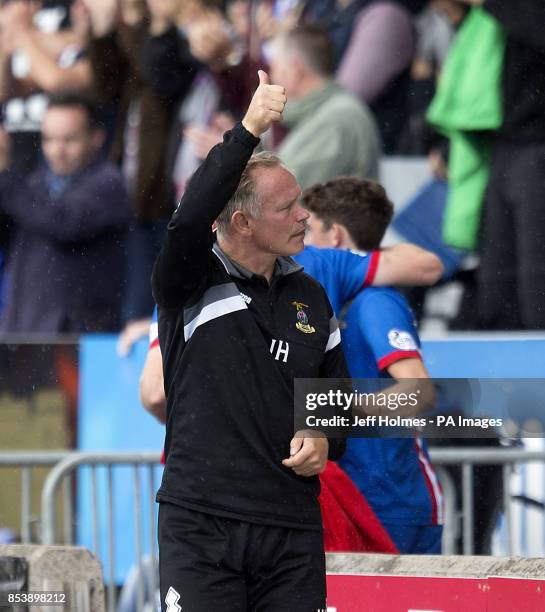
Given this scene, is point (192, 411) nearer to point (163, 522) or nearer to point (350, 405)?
point (163, 522)

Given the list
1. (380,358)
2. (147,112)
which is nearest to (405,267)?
(380,358)

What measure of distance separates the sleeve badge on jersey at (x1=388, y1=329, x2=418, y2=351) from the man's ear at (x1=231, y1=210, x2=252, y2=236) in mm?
872

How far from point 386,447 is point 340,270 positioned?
2.01 feet

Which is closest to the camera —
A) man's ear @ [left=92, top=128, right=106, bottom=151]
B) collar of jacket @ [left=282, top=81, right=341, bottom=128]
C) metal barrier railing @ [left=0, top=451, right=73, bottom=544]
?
metal barrier railing @ [left=0, top=451, right=73, bottom=544]

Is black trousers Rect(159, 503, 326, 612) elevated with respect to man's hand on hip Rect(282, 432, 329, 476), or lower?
lower

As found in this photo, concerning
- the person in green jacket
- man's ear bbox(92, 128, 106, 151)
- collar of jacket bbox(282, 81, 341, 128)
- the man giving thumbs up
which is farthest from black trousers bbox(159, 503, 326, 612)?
man's ear bbox(92, 128, 106, 151)

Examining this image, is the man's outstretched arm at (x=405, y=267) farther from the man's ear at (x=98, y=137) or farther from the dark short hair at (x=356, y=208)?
the man's ear at (x=98, y=137)

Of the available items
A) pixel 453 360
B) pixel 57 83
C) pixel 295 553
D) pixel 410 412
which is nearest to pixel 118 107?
pixel 57 83

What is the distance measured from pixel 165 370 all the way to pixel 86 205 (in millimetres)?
3709

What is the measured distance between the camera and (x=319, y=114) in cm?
659

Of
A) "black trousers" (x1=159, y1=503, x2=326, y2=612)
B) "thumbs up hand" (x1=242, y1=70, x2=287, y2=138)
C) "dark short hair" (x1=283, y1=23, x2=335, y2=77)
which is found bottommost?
"black trousers" (x1=159, y1=503, x2=326, y2=612)

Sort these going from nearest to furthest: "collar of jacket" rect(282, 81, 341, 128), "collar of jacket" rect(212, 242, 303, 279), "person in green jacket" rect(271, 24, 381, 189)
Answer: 1. "collar of jacket" rect(212, 242, 303, 279)
2. "person in green jacket" rect(271, 24, 381, 189)
3. "collar of jacket" rect(282, 81, 341, 128)

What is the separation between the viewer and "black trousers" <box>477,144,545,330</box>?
5805 mm

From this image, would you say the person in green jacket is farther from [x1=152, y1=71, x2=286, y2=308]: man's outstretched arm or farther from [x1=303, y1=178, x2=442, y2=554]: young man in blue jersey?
[x1=152, y1=71, x2=286, y2=308]: man's outstretched arm
